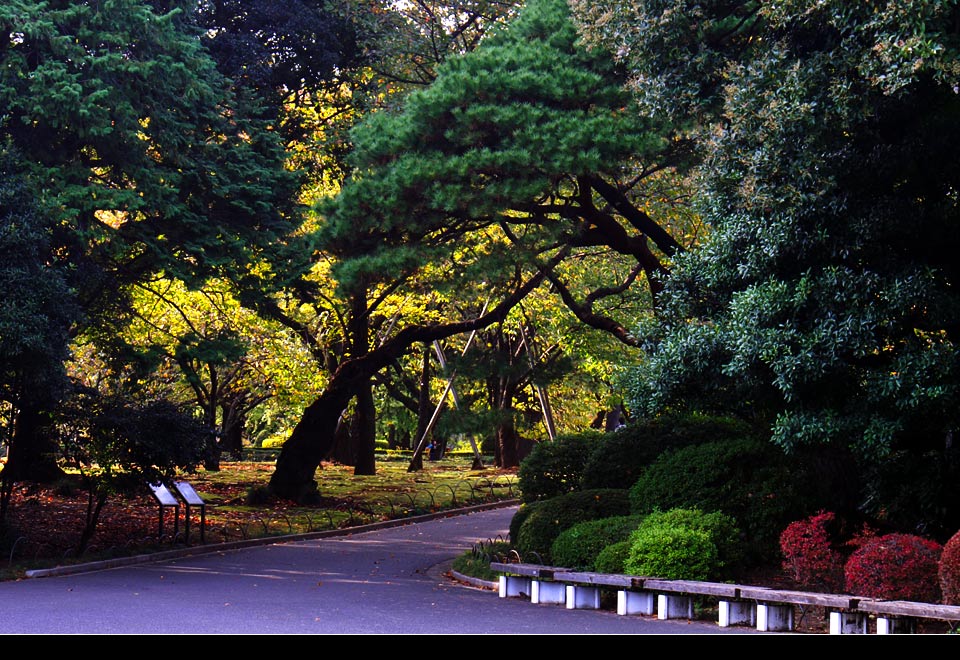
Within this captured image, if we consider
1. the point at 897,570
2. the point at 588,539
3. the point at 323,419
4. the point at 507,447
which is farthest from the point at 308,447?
the point at 507,447

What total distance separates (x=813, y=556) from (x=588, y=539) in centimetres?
302

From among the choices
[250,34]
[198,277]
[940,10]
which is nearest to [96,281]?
[198,277]

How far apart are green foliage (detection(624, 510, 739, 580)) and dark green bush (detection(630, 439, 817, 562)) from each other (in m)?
0.90

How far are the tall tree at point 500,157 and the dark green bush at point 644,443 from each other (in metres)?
2.37

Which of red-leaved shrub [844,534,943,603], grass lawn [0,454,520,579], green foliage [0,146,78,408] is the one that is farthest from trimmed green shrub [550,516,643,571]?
green foliage [0,146,78,408]

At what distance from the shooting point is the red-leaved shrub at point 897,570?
9.53 meters

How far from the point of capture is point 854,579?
978 centimetres

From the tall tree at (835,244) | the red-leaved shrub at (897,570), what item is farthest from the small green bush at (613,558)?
the red-leaved shrub at (897,570)

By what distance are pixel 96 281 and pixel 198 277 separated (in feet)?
5.89

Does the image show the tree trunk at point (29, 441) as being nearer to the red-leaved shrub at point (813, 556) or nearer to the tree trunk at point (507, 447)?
the red-leaved shrub at point (813, 556)

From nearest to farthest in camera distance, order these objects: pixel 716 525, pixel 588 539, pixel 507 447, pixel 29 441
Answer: pixel 716 525, pixel 588 539, pixel 29 441, pixel 507 447

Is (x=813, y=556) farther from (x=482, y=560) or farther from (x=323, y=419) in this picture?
(x=323, y=419)

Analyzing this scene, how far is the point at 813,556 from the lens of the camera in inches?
419

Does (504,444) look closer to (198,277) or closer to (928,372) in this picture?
(198,277)
